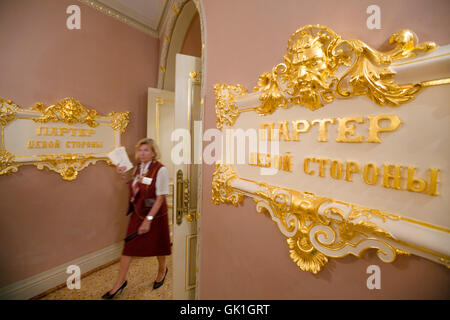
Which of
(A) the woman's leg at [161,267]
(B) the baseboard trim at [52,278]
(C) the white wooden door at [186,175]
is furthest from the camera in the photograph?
(A) the woman's leg at [161,267]

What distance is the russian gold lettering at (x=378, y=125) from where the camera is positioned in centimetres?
45

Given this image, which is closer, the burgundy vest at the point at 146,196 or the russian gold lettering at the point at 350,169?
the russian gold lettering at the point at 350,169

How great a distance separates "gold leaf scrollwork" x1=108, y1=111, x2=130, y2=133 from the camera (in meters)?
2.26

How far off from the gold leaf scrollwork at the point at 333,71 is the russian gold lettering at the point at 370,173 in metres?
0.17

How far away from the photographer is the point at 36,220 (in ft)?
5.91

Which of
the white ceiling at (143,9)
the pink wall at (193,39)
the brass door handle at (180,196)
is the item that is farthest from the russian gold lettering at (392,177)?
the white ceiling at (143,9)

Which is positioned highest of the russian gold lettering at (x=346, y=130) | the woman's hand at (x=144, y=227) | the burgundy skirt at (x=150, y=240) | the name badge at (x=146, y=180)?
the russian gold lettering at (x=346, y=130)

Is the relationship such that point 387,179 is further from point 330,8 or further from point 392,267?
point 330,8

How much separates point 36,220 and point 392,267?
274cm

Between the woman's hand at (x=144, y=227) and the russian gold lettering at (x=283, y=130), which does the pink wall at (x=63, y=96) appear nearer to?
the woman's hand at (x=144, y=227)

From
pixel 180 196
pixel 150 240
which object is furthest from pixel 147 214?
pixel 180 196

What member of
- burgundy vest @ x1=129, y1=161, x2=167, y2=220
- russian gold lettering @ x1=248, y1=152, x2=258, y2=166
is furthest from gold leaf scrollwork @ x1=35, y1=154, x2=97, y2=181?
russian gold lettering @ x1=248, y1=152, x2=258, y2=166

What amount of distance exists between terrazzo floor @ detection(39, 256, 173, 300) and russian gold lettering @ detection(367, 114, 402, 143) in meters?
2.22
